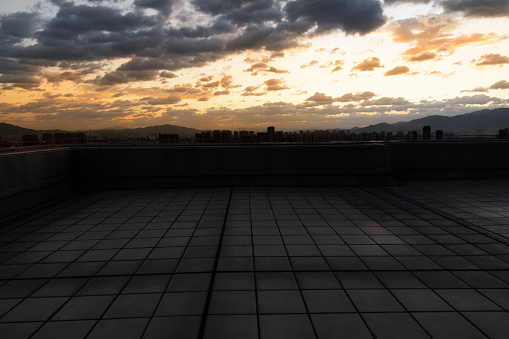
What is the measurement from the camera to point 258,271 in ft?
14.4

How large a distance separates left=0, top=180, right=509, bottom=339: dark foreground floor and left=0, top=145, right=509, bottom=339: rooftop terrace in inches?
0.8

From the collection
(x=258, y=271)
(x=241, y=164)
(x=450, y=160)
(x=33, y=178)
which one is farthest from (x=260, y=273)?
(x=450, y=160)

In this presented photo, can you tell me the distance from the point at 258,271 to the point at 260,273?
0.22ft

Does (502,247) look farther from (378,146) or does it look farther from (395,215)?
(378,146)

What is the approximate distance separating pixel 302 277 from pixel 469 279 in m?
2.17

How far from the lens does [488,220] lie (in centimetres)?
662

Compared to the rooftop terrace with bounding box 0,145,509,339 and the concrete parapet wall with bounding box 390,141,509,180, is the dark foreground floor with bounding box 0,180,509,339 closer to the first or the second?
the rooftop terrace with bounding box 0,145,509,339

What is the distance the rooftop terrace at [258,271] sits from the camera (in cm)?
322

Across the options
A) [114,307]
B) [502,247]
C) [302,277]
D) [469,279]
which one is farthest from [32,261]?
[502,247]

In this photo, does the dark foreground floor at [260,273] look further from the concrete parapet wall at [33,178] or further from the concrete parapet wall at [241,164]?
the concrete parapet wall at [241,164]

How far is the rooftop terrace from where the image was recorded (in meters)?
3.22

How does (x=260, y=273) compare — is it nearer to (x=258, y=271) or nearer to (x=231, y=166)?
(x=258, y=271)

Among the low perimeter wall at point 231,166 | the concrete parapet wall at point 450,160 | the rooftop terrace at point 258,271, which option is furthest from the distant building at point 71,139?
the concrete parapet wall at point 450,160

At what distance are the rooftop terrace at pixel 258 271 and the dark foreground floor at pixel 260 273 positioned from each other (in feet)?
0.06
